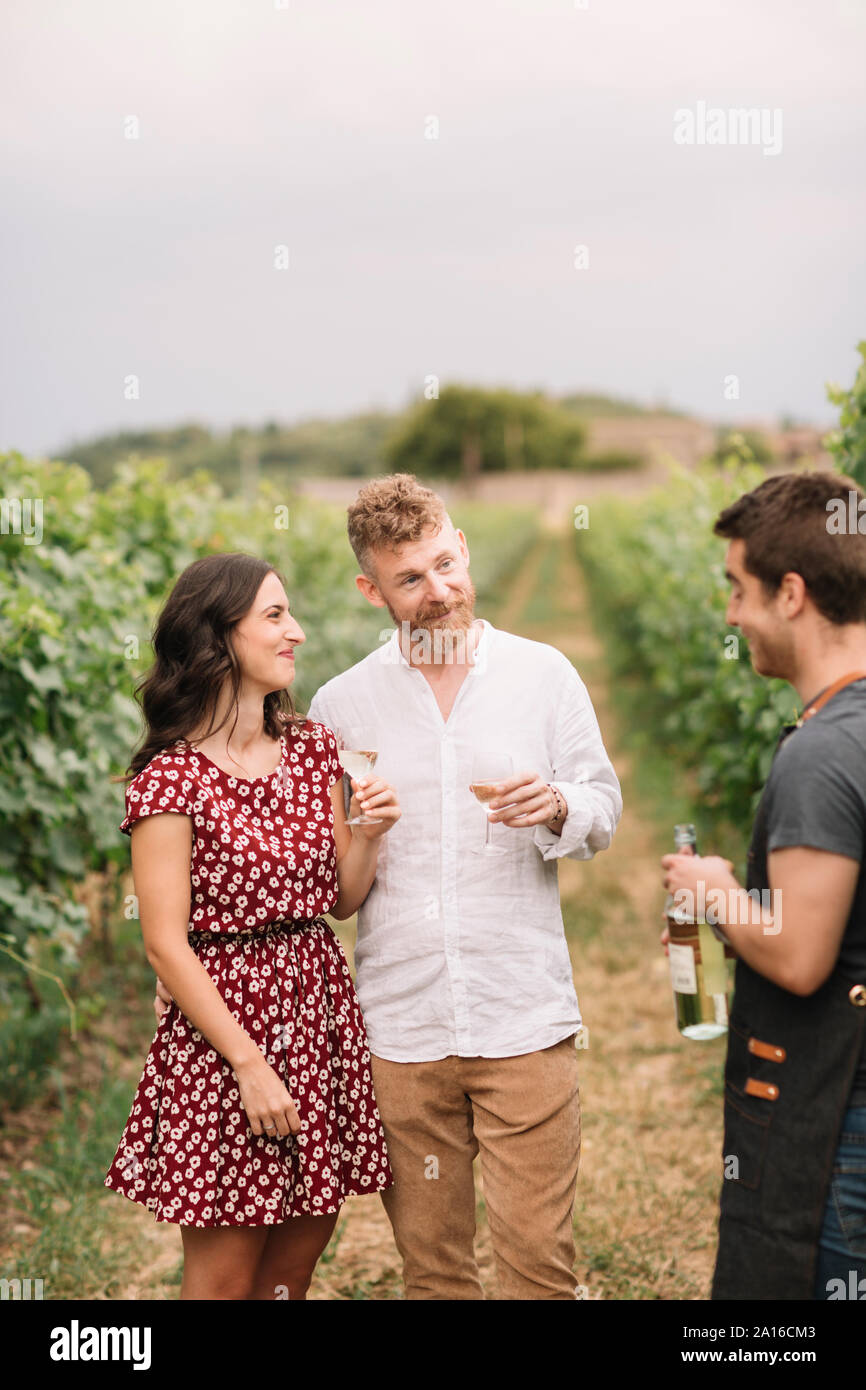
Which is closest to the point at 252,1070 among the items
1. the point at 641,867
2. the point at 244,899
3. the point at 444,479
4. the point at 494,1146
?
the point at 244,899

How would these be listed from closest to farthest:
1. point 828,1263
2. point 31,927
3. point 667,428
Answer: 1. point 828,1263
2. point 31,927
3. point 667,428

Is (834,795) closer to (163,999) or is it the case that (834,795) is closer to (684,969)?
(684,969)

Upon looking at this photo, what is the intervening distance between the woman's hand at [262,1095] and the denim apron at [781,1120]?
0.82 metres

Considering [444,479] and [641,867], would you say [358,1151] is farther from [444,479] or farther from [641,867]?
[444,479]

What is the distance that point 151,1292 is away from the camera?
12.0 ft

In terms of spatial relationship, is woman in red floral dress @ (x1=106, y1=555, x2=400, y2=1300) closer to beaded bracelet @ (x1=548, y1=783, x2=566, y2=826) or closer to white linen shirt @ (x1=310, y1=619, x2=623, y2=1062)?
white linen shirt @ (x1=310, y1=619, x2=623, y2=1062)

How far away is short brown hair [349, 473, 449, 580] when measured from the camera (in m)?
2.55

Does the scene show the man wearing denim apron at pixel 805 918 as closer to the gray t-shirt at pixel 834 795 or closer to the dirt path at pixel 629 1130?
the gray t-shirt at pixel 834 795

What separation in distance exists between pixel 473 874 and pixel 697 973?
528 mm

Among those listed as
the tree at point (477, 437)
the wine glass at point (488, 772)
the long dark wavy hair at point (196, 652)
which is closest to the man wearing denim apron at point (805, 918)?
the wine glass at point (488, 772)

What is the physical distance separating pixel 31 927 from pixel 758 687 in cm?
292

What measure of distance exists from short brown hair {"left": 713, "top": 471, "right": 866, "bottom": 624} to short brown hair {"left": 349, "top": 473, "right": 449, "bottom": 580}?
73cm

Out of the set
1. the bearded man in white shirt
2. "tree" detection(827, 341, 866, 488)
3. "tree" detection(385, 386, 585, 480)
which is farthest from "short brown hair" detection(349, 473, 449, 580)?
"tree" detection(385, 386, 585, 480)

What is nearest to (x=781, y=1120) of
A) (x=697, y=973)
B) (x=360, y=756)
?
(x=697, y=973)
